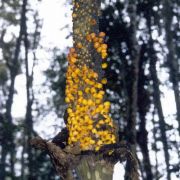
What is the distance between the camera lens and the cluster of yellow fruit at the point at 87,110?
383 centimetres

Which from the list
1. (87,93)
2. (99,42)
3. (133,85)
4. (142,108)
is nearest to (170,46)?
(142,108)

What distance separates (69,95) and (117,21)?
40.7 feet

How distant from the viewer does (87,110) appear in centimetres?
391

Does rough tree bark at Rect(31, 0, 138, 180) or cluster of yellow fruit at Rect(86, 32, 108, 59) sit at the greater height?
cluster of yellow fruit at Rect(86, 32, 108, 59)

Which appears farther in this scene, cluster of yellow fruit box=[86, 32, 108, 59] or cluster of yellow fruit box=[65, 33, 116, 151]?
A: cluster of yellow fruit box=[86, 32, 108, 59]

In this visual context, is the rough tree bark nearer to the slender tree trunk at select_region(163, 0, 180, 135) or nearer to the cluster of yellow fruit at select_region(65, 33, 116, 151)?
the cluster of yellow fruit at select_region(65, 33, 116, 151)

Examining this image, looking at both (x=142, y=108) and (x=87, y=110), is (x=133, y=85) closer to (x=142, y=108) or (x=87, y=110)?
(x=142, y=108)

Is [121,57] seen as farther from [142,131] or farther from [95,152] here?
[95,152]

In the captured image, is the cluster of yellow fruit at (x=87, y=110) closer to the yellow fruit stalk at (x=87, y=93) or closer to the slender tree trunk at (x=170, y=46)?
the yellow fruit stalk at (x=87, y=93)

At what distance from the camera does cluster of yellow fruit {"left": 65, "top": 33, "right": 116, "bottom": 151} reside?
12.6 ft

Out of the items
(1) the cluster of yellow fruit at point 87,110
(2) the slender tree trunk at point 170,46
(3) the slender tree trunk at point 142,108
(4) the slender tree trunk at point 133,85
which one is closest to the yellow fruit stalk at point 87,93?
(1) the cluster of yellow fruit at point 87,110

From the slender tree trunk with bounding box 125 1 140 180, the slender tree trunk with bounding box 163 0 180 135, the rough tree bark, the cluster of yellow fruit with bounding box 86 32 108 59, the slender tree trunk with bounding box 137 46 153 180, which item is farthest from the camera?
the slender tree trunk with bounding box 137 46 153 180

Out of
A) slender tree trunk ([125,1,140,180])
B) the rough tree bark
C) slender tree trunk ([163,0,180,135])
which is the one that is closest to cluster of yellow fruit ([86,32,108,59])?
the rough tree bark

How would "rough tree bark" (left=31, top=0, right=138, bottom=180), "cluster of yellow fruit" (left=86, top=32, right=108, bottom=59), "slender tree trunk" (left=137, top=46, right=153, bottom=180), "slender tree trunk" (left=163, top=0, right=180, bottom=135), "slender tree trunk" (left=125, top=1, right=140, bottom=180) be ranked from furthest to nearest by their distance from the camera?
"slender tree trunk" (left=137, top=46, right=153, bottom=180)
"slender tree trunk" (left=163, top=0, right=180, bottom=135)
"slender tree trunk" (left=125, top=1, right=140, bottom=180)
"cluster of yellow fruit" (left=86, top=32, right=108, bottom=59)
"rough tree bark" (left=31, top=0, right=138, bottom=180)
